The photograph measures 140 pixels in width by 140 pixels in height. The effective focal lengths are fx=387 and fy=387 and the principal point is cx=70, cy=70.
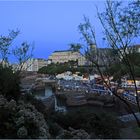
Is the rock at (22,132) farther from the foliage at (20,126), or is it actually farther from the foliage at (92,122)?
the foliage at (92,122)

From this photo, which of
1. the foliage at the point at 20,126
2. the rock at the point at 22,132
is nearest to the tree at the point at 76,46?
the foliage at the point at 20,126

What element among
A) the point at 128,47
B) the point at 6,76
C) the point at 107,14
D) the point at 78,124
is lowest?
the point at 78,124

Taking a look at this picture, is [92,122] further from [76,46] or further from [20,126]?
[20,126]

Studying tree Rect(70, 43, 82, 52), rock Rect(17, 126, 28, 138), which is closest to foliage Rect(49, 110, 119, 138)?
tree Rect(70, 43, 82, 52)

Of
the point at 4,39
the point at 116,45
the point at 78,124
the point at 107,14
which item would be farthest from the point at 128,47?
the point at 4,39

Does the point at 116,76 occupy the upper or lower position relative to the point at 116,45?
lower

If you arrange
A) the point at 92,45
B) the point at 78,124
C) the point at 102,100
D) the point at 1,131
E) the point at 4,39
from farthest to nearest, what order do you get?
1. the point at 102,100
2. the point at 4,39
3. the point at 92,45
4. the point at 78,124
5. the point at 1,131

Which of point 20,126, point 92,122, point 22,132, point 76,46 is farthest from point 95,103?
point 22,132

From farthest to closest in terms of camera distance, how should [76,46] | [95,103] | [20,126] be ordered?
[95,103]
[76,46]
[20,126]

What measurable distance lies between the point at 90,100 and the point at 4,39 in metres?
11.4

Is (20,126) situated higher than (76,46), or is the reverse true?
(76,46)

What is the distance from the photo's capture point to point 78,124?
14.1 metres

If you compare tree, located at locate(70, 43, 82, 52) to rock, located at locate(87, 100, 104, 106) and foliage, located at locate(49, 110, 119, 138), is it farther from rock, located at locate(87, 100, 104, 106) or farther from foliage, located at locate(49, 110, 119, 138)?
rock, located at locate(87, 100, 104, 106)

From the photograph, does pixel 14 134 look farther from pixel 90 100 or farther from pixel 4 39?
pixel 90 100
